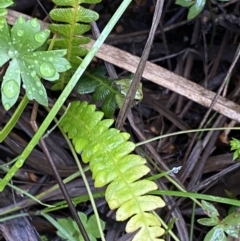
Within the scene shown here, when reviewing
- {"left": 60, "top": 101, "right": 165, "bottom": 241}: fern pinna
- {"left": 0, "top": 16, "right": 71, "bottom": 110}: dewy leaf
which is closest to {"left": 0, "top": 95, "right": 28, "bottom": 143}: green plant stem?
{"left": 0, "top": 16, "right": 71, "bottom": 110}: dewy leaf

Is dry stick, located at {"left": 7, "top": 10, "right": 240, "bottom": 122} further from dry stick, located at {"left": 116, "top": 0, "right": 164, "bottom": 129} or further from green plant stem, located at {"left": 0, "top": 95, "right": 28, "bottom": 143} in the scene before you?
green plant stem, located at {"left": 0, "top": 95, "right": 28, "bottom": 143}

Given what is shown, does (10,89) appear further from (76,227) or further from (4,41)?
A: (76,227)

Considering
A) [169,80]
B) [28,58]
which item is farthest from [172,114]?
[28,58]

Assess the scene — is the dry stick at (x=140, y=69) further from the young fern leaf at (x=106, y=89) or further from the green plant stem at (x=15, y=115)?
the green plant stem at (x=15, y=115)

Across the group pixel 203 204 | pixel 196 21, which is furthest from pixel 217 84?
pixel 203 204

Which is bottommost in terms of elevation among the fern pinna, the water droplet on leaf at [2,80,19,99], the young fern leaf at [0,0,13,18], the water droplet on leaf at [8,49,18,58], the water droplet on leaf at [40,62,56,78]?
the fern pinna

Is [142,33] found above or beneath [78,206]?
above

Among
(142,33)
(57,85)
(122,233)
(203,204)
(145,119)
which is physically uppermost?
(142,33)

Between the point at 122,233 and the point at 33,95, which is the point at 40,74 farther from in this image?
the point at 122,233
